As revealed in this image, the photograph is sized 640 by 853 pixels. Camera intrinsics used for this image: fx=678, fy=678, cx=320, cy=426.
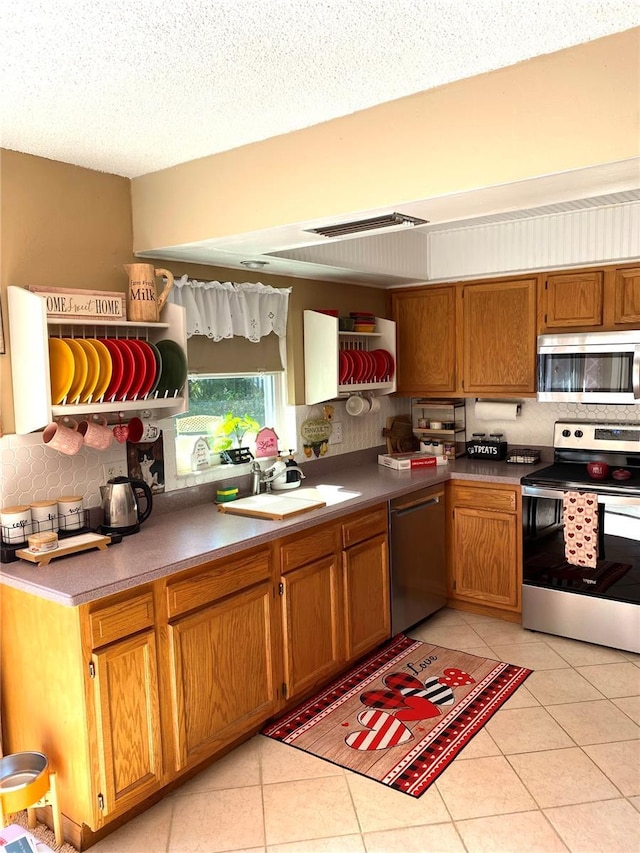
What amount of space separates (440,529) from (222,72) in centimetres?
289

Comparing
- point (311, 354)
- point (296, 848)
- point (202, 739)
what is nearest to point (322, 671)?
point (202, 739)

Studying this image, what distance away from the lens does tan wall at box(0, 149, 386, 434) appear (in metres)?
2.62

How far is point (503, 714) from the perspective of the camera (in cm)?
304

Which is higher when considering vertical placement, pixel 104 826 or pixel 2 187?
pixel 2 187

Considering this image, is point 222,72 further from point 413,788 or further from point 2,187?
point 413,788

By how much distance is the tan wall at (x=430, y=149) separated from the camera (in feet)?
6.26

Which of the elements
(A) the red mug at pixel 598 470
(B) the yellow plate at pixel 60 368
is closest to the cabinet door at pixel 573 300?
(A) the red mug at pixel 598 470

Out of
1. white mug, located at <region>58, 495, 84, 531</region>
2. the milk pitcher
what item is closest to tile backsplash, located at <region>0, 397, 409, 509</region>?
white mug, located at <region>58, 495, 84, 531</region>

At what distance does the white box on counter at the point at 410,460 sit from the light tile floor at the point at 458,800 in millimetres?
1578

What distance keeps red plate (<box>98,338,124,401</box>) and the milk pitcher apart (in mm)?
234

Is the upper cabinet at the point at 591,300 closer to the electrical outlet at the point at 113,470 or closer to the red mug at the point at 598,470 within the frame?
the red mug at the point at 598,470

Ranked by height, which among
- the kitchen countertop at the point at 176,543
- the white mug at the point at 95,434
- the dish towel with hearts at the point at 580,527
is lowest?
the dish towel with hearts at the point at 580,527

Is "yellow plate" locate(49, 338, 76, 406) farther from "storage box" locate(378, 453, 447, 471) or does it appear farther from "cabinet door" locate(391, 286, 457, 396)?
"cabinet door" locate(391, 286, 457, 396)

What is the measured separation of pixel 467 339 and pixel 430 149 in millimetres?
2316
